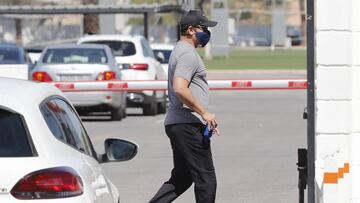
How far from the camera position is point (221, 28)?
7519cm

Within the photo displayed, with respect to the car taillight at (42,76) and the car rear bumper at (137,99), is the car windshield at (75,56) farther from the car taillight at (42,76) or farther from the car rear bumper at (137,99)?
the car rear bumper at (137,99)

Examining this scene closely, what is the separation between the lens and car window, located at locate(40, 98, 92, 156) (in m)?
6.77

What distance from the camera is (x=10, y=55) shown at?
27.7 meters

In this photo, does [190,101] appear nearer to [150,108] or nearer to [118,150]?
[118,150]

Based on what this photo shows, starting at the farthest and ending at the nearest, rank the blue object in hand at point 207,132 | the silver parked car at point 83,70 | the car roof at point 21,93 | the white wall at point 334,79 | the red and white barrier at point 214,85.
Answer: the silver parked car at point 83,70, the red and white barrier at point 214,85, the blue object in hand at point 207,132, the white wall at point 334,79, the car roof at point 21,93

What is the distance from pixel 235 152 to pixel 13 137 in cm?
1170

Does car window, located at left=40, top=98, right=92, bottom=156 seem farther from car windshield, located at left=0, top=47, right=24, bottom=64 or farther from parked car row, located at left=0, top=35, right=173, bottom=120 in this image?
car windshield, located at left=0, top=47, right=24, bottom=64

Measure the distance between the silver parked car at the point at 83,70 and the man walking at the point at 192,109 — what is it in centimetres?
1362

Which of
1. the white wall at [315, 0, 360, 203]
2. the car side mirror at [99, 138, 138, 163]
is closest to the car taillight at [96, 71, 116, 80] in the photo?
the white wall at [315, 0, 360, 203]

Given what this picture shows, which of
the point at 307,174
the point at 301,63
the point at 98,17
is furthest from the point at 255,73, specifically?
the point at 307,174

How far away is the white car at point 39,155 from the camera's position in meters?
6.04

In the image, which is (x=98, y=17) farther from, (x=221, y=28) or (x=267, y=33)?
(x=267, y=33)

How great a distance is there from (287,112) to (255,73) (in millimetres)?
23600

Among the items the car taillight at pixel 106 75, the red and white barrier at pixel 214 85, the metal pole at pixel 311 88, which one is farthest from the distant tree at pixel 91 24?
the metal pole at pixel 311 88
